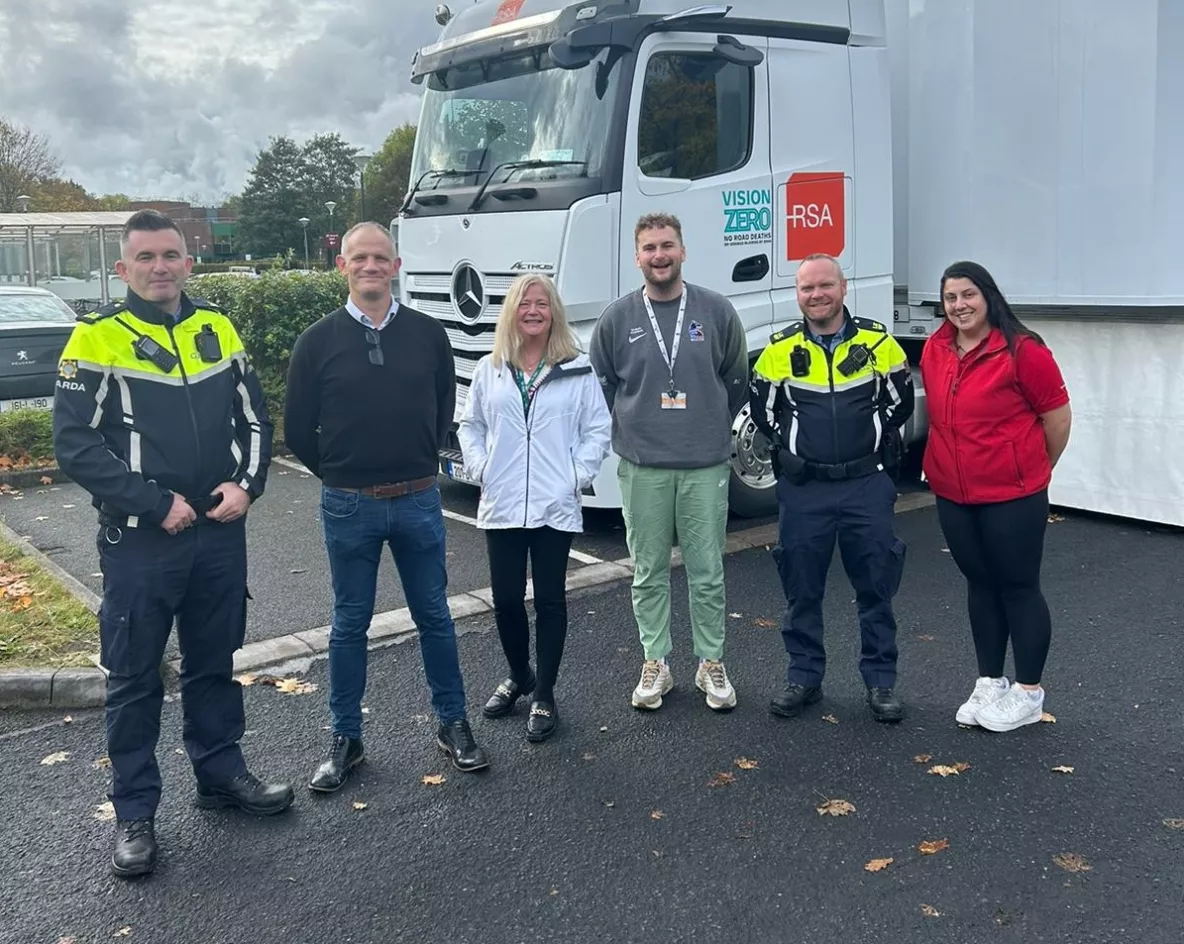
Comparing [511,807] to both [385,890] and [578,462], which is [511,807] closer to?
[385,890]

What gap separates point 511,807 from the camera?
379cm

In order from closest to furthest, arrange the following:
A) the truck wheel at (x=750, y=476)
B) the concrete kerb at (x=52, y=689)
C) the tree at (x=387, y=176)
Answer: the concrete kerb at (x=52, y=689)
the truck wheel at (x=750, y=476)
the tree at (x=387, y=176)

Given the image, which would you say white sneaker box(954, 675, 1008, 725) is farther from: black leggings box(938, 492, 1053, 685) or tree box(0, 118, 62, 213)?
tree box(0, 118, 62, 213)

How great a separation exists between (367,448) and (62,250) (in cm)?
2578

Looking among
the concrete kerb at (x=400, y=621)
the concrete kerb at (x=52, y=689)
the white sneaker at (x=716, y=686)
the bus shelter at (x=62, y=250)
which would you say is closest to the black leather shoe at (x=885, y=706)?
the white sneaker at (x=716, y=686)

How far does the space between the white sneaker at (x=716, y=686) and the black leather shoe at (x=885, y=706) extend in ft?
1.81

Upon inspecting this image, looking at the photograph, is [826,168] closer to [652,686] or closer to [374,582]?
[652,686]

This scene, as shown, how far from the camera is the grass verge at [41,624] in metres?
4.96

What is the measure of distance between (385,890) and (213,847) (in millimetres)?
661

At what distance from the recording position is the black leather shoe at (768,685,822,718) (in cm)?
446

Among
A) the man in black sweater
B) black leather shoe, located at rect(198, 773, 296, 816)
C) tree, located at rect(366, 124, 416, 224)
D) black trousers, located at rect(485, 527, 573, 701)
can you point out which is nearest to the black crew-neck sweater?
the man in black sweater

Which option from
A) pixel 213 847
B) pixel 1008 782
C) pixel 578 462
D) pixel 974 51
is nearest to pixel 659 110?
pixel 974 51

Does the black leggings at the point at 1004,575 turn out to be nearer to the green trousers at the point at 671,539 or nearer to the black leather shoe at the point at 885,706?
the black leather shoe at the point at 885,706

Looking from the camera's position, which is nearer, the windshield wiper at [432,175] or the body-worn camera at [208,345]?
the body-worn camera at [208,345]
